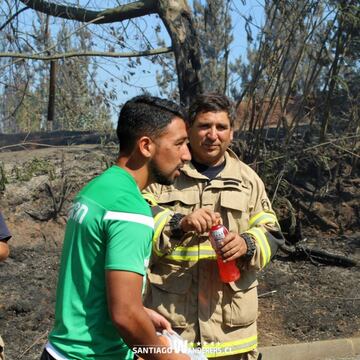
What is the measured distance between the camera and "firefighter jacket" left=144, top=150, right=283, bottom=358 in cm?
389

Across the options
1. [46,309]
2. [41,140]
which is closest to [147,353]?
[46,309]

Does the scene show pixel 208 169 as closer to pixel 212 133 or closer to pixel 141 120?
pixel 212 133

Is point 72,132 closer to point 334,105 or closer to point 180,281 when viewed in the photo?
point 334,105

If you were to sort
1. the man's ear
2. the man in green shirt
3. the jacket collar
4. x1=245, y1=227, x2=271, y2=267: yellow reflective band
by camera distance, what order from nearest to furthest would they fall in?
the man in green shirt < the man's ear < x1=245, y1=227, x2=271, y2=267: yellow reflective band < the jacket collar

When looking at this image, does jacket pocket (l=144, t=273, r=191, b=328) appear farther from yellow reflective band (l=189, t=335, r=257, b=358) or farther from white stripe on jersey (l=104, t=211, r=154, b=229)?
white stripe on jersey (l=104, t=211, r=154, b=229)

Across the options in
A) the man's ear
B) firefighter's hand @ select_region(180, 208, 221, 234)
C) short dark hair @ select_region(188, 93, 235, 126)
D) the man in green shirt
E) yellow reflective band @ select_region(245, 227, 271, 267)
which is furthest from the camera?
short dark hair @ select_region(188, 93, 235, 126)

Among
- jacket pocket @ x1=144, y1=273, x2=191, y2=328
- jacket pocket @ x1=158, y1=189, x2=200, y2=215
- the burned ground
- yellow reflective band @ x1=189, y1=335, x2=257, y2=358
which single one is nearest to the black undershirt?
jacket pocket @ x1=158, y1=189, x2=200, y2=215

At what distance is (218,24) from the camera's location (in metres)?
8.27

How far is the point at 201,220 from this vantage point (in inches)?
145

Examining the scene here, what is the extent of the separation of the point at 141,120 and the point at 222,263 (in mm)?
1178

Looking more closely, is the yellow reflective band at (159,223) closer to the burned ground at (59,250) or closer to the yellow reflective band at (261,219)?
the yellow reflective band at (261,219)

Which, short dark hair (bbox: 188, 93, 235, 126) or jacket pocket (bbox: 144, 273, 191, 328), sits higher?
short dark hair (bbox: 188, 93, 235, 126)

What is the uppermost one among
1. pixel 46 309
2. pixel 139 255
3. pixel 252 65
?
pixel 252 65

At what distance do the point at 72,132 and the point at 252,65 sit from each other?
11.5ft
